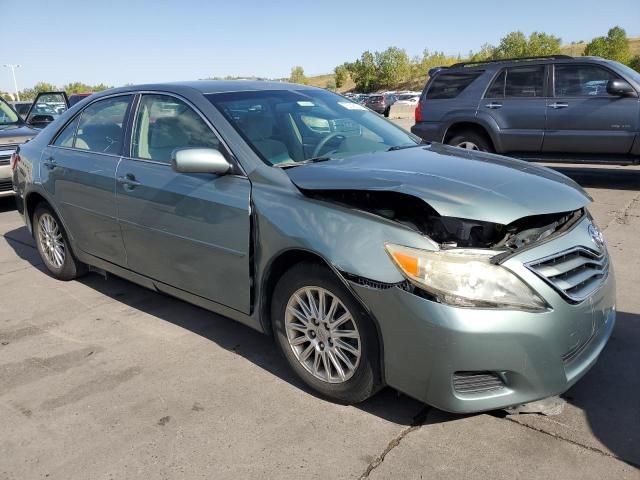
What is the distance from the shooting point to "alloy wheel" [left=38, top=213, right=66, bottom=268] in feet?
16.6

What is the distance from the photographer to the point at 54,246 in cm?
518

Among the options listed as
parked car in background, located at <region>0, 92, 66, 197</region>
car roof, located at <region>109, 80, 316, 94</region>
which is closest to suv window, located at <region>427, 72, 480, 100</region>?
car roof, located at <region>109, 80, 316, 94</region>

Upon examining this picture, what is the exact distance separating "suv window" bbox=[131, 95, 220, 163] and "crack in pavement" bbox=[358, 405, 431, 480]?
194 cm

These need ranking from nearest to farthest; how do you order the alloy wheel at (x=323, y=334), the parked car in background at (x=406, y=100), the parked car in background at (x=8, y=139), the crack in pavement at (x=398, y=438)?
the crack in pavement at (x=398, y=438)
the alloy wheel at (x=323, y=334)
the parked car in background at (x=8, y=139)
the parked car in background at (x=406, y=100)

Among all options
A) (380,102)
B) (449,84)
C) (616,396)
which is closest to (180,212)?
(616,396)

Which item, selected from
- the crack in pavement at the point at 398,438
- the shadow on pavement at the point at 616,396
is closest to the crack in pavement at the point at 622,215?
the shadow on pavement at the point at 616,396

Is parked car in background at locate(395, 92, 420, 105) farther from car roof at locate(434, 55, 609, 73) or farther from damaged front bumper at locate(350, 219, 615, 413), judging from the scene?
damaged front bumper at locate(350, 219, 615, 413)

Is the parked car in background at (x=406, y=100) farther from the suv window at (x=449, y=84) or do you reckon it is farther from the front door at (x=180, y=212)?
the front door at (x=180, y=212)

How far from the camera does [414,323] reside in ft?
8.21

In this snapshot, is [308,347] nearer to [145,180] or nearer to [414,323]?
[414,323]

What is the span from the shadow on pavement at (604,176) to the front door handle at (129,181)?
279 inches

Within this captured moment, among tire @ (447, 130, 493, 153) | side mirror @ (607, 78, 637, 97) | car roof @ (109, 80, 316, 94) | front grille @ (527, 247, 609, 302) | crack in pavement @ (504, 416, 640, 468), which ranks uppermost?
side mirror @ (607, 78, 637, 97)

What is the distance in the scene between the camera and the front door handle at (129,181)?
3895mm

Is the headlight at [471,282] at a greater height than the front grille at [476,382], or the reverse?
the headlight at [471,282]
